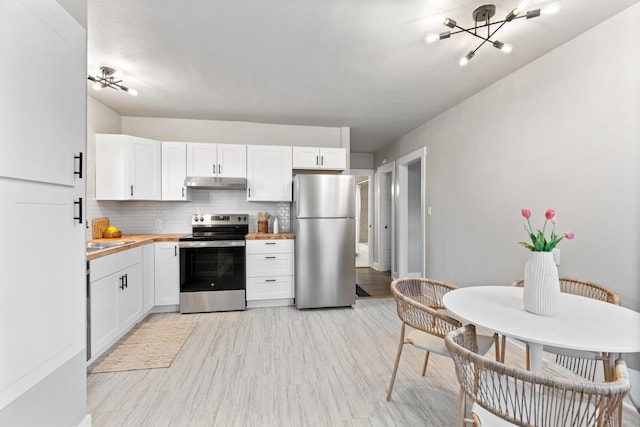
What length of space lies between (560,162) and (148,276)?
13.4 ft

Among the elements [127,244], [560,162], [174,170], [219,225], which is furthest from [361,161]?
[127,244]

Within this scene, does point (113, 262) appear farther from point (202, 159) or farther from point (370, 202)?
point (370, 202)

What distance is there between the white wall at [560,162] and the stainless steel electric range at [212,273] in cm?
262

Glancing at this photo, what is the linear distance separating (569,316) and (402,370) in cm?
125

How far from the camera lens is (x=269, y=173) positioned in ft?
12.6

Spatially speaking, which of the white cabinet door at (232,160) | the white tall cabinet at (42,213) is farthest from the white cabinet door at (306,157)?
the white tall cabinet at (42,213)

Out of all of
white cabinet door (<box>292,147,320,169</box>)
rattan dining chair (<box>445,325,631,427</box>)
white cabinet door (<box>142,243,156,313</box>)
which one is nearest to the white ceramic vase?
rattan dining chair (<box>445,325,631,427</box>)

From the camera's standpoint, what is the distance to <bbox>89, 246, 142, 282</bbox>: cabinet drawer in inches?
87.2

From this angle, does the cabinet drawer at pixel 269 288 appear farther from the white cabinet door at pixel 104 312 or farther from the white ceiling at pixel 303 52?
the white ceiling at pixel 303 52

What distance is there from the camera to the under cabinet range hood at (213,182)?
3539 millimetres

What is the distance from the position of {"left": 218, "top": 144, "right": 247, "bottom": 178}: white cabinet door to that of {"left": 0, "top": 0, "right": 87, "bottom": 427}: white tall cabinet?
2.16 meters

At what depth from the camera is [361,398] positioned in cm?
188

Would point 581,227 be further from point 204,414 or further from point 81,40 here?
point 81,40

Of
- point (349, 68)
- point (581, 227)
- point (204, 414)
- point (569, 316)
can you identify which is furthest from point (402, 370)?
point (349, 68)
